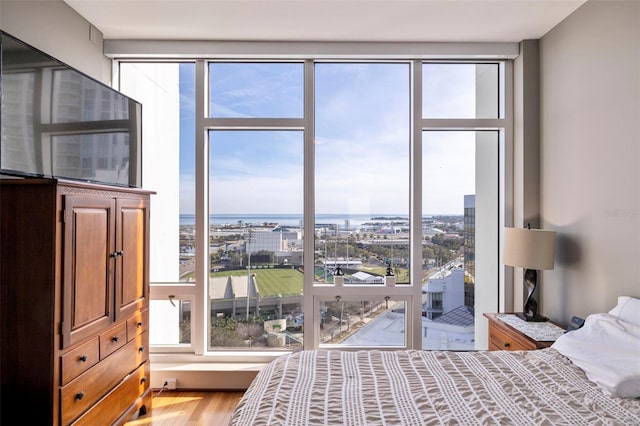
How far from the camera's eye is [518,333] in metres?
2.19

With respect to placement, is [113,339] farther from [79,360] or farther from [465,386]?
[465,386]

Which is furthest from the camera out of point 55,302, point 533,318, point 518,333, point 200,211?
point 200,211

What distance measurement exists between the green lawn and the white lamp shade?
1684mm

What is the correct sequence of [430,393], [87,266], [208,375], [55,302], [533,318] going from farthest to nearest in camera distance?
[208,375]
[533,318]
[87,266]
[55,302]
[430,393]

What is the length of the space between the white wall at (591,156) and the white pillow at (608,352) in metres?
0.44

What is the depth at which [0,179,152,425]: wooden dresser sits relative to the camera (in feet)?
5.34

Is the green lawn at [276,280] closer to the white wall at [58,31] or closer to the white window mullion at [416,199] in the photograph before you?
the white window mullion at [416,199]

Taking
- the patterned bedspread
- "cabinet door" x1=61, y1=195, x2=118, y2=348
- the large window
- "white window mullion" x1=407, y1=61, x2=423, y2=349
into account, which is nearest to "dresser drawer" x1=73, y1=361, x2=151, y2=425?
"cabinet door" x1=61, y1=195, x2=118, y2=348

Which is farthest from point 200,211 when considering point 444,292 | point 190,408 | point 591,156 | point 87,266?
point 591,156

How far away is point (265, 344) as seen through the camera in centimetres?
303

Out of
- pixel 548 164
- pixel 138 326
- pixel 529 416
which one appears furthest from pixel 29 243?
pixel 548 164

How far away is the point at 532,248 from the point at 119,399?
9.38ft

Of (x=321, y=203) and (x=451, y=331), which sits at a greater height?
(x=321, y=203)

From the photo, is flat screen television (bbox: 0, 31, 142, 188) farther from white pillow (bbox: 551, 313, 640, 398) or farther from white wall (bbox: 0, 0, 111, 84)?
white pillow (bbox: 551, 313, 640, 398)
